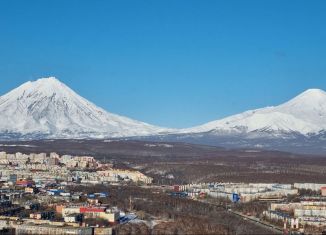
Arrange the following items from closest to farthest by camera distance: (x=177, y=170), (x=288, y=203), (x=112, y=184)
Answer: (x=288, y=203) < (x=112, y=184) < (x=177, y=170)

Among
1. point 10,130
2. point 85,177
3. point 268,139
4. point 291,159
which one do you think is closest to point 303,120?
point 268,139

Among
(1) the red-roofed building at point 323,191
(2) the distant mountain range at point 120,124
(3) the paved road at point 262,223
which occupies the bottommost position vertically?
(3) the paved road at point 262,223

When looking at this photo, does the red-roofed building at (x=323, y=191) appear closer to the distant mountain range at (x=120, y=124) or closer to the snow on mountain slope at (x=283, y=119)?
the distant mountain range at (x=120, y=124)

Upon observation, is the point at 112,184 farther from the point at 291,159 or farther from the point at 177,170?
the point at 291,159

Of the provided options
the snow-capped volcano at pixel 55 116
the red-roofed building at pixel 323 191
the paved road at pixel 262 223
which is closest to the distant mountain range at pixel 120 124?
the snow-capped volcano at pixel 55 116

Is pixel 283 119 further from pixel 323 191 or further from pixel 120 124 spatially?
pixel 323 191

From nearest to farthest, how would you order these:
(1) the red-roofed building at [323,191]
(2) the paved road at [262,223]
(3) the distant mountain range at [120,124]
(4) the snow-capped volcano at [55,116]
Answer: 1. (2) the paved road at [262,223]
2. (1) the red-roofed building at [323,191]
3. (3) the distant mountain range at [120,124]
4. (4) the snow-capped volcano at [55,116]
